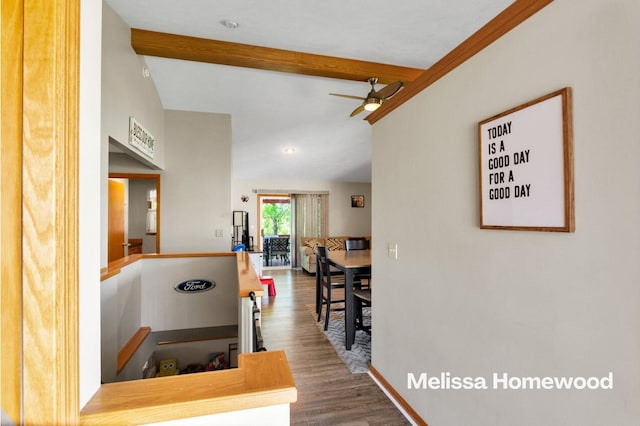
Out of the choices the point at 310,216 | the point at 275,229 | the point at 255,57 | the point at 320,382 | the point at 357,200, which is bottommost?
→ the point at 320,382

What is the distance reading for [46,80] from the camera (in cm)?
59

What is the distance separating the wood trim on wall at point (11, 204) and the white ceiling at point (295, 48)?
89.7 inches

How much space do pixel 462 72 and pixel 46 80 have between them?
5.45 ft

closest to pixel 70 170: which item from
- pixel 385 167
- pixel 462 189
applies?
pixel 462 189

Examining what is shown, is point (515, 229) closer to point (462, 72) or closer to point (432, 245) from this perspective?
point (432, 245)

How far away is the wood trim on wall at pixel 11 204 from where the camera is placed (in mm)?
555

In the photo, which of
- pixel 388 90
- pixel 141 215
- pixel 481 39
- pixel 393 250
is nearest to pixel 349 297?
pixel 393 250

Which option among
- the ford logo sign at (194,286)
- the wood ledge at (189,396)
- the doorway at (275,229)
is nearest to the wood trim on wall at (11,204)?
the wood ledge at (189,396)

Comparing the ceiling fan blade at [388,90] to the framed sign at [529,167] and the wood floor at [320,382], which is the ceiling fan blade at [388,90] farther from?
the wood floor at [320,382]

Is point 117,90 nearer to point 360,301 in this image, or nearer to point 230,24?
point 230,24

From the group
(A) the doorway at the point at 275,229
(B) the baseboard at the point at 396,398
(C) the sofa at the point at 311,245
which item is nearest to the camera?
(B) the baseboard at the point at 396,398

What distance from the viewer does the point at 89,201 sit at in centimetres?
72

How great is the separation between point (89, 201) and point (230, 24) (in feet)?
8.91

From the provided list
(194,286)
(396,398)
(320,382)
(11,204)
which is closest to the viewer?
(11,204)
